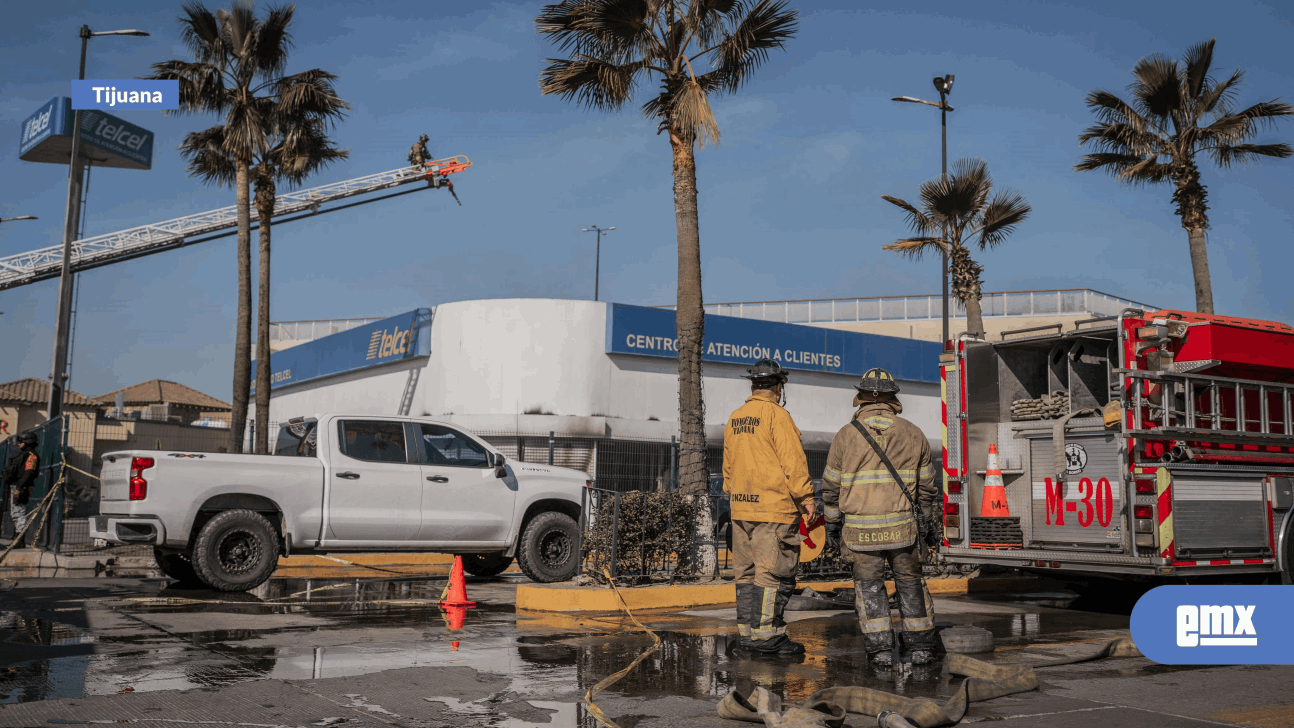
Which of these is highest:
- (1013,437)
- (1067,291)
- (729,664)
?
(1067,291)

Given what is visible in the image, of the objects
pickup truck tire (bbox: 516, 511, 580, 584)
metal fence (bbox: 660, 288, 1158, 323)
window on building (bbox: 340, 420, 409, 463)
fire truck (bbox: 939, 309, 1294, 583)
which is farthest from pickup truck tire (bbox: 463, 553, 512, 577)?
metal fence (bbox: 660, 288, 1158, 323)

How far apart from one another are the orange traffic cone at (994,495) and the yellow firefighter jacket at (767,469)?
4267mm

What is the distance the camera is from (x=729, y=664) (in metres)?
6.94

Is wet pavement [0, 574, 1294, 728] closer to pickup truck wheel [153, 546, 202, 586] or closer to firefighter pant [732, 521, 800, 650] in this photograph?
firefighter pant [732, 521, 800, 650]

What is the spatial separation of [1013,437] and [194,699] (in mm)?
8198

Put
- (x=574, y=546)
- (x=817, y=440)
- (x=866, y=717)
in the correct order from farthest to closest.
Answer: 1. (x=817, y=440)
2. (x=574, y=546)
3. (x=866, y=717)

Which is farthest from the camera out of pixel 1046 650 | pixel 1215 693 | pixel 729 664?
pixel 1046 650

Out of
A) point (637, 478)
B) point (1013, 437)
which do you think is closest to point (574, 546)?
point (1013, 437)

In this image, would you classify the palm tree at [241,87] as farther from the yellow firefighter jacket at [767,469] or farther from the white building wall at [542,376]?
the yellow firefighter jacket at [767,469]

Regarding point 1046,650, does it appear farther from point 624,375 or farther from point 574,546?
point 624,375

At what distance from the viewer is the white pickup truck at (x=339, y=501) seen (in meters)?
10.8

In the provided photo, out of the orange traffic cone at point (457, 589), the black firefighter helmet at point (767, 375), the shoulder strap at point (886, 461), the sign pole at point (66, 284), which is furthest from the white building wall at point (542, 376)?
the shoulder strap at point (886, 461)

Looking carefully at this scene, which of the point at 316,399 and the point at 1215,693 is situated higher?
the point at 316,399

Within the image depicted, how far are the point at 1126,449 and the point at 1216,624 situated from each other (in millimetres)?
3014
